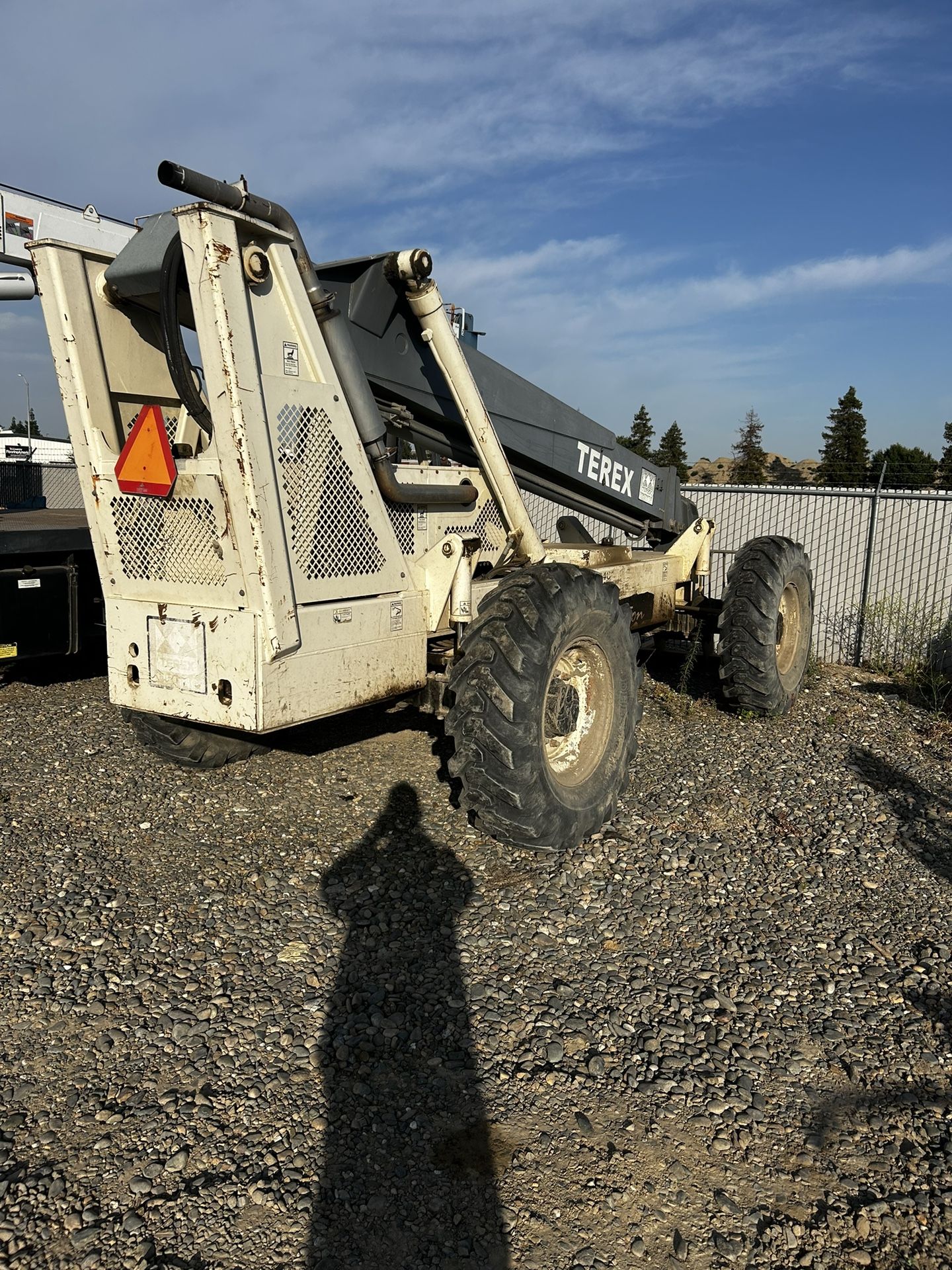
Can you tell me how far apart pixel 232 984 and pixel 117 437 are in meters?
2.59

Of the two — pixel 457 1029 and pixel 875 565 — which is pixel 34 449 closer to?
pixel 875 565

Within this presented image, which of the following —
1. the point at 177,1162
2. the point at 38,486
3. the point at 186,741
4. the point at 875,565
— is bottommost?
the point at 177,1162

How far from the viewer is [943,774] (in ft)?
20.2

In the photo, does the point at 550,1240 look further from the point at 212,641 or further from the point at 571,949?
the point at 212,641

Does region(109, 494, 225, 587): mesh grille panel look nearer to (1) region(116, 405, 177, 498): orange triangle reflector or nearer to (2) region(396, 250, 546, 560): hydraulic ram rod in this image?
(1) region(116, 405, 177, 498): orange triangle reflector

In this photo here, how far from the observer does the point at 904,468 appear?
113 feet

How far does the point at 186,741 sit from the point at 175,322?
7.68ft

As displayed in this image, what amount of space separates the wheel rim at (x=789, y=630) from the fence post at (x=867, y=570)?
9.41 ft

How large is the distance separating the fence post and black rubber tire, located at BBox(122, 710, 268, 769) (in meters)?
7.56

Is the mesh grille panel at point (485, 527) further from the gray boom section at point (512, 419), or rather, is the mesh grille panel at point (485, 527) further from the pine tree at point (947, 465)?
the pine tree at point (947, 465)

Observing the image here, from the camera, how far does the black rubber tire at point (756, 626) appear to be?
6867mm

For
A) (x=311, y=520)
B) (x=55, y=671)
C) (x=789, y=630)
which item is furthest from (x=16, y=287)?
(x=789, y=630)

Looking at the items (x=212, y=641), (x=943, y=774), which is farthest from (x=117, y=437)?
(x=943, y=774)

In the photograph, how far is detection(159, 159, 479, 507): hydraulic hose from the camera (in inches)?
137
